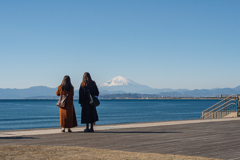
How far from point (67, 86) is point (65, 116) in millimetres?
978

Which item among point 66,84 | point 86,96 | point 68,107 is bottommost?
point 68,107

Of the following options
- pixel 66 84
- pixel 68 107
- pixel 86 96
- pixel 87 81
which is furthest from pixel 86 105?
pixel 66 84

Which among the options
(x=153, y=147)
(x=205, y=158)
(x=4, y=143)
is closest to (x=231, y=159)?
(x=205, y=158)

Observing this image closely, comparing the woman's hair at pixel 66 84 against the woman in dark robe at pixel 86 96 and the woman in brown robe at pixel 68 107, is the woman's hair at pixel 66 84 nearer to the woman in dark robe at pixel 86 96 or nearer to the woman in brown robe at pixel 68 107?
the woman in brown robe at pixel 68 107

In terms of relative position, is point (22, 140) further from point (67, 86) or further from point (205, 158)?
A: point (205, 158)

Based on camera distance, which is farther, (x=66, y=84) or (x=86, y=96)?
(x=86, y=96)

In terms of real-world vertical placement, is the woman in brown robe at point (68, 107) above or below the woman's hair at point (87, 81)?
below

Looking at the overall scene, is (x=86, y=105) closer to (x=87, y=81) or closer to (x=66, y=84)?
(x=87, y=81)

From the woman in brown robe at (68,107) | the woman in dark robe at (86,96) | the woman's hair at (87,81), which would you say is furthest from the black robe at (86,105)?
the woman in brown robe at (68,107)

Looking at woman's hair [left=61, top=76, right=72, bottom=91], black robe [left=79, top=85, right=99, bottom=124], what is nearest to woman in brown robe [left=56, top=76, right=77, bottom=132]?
woman's hair [left=61, top=76, right=72, bottom=91]

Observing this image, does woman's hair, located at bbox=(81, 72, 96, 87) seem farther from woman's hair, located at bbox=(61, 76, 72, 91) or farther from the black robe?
woman's hair, located at bbox=(61, 76, 72, 91)

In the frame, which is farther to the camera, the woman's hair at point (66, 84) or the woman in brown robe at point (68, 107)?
the woman's hair at point (66, 84)

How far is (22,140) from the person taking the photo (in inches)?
347

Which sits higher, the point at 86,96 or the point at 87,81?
the point at 87,81
